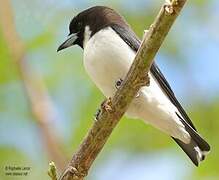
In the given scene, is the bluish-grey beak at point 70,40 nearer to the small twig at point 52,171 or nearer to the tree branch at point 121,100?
the tree branch at point 121,100

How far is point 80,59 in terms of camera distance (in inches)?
156

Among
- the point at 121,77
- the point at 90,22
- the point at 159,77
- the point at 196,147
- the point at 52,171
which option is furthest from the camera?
the point at 90,22

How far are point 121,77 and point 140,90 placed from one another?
0.39ft

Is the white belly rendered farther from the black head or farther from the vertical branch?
the vertical branch

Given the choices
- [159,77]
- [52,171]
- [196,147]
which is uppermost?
[52,171]

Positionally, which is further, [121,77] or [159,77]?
[159,77]

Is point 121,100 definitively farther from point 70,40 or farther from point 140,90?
point 70,40

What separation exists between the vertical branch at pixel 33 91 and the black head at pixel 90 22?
880mm

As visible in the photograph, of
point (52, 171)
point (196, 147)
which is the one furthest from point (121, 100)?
point (196, 147)

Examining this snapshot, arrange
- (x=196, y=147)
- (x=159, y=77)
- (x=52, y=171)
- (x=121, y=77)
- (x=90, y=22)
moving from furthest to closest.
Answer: (x=90, y=22), (x=159, y=77), (x=196, y=147), (x=121, y=77), (x=52, y=171)

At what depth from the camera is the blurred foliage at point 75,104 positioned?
3.38 meters

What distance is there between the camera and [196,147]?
10.6 ft

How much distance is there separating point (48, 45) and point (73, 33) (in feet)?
0.94

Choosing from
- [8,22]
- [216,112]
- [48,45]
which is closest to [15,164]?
[48,45]
